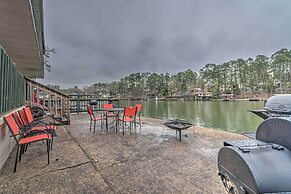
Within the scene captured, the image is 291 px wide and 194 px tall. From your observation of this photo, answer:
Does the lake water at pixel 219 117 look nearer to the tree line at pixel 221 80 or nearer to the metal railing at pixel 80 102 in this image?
the metal railing at pixel 80 102

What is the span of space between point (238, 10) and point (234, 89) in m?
39.4

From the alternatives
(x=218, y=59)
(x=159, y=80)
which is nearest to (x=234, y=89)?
(x=218, y=59)

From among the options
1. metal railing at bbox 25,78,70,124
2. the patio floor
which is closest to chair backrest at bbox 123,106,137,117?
the patio floor

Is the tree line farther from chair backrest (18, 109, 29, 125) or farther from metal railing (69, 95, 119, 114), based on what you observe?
chair backrest (18, 109, 29, 125)

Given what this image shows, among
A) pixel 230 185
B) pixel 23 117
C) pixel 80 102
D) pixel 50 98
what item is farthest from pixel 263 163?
pixel 80 102

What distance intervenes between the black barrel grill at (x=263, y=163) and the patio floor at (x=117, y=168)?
0.97m

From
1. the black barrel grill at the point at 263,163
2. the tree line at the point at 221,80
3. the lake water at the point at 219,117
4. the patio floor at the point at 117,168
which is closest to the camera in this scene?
the black barrel grill at the point at 263,163

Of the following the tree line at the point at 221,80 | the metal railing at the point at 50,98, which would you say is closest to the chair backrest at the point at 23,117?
the metal railing at the point at 50,98

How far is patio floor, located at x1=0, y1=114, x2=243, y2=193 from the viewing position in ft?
6.07

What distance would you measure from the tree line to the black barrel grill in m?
27.6

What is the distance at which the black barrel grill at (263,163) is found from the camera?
0.81 metres

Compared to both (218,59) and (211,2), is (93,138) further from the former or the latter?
(218,59)

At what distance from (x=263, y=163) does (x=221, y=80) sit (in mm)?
55097

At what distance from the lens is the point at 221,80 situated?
5038 cm
